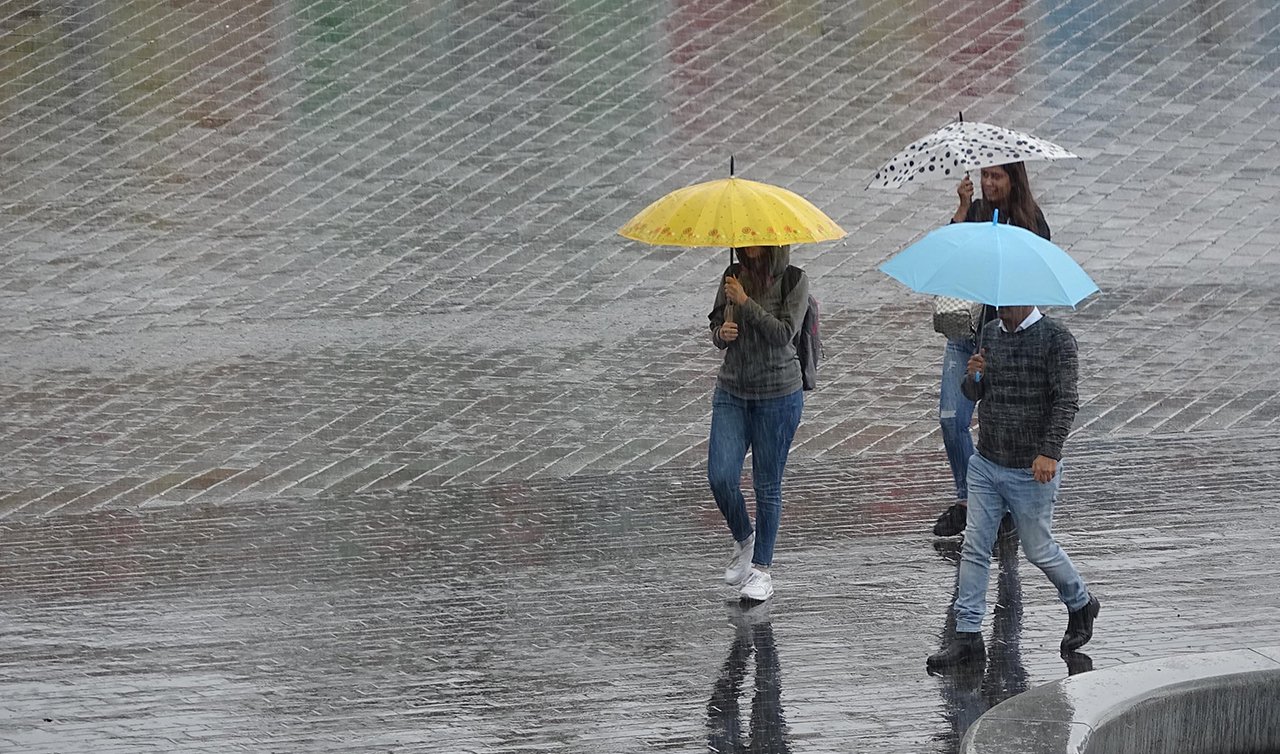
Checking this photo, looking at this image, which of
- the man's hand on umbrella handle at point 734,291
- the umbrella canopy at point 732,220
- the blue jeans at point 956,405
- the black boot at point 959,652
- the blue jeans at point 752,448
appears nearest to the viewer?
the black boot at point 959,652

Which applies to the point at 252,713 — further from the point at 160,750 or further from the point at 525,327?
the point at 525,327

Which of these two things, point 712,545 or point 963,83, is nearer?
point 712,545

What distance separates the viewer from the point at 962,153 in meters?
7.64

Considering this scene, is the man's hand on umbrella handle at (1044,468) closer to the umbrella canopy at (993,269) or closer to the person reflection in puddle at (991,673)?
the umbrella canopy at (993,269)

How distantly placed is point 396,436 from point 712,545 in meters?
2.59

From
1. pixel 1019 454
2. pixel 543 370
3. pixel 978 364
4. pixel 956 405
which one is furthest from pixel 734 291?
pixel 543 370

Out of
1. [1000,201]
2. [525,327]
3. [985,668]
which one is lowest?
[985,668]

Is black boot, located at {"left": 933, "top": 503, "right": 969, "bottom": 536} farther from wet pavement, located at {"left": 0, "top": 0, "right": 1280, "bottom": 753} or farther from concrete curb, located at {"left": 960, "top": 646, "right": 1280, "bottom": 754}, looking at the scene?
concrete curb, located at {"left": 960, "top": 646, "right": 1280, "bottom": 754}

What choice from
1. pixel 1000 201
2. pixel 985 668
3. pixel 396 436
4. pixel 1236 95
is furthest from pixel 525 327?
pixel 1236 95

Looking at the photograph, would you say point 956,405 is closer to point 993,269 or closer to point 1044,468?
point 1044,468

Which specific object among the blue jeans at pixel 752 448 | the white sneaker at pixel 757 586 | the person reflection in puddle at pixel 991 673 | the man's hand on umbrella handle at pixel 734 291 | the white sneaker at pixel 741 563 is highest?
the man's hand on umbrella handle at pixel 734 291

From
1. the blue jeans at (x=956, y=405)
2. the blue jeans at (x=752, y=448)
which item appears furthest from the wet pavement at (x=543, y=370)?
the blue jeans at (x=956, y=405)

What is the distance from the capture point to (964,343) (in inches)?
326

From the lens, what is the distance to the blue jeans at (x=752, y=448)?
756 centimetres
